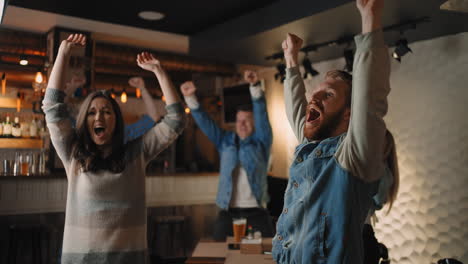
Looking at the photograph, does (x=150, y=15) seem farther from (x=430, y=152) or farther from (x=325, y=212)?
(x=325, y=212)

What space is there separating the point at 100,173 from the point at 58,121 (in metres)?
0.33

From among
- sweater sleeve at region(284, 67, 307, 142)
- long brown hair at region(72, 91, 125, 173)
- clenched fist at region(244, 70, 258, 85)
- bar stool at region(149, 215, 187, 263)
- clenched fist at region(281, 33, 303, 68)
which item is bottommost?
bar stool at region(149, 215, 187, 263)

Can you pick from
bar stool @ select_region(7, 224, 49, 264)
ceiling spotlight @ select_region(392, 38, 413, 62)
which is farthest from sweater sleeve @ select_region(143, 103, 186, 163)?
bar stool @ select_region(7, 224, 49, 264)

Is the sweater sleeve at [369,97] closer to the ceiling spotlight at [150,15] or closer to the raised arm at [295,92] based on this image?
the raised arm at [295,92]

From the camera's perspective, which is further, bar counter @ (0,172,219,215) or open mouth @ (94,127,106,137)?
bar counter @ (0,172,219,215)

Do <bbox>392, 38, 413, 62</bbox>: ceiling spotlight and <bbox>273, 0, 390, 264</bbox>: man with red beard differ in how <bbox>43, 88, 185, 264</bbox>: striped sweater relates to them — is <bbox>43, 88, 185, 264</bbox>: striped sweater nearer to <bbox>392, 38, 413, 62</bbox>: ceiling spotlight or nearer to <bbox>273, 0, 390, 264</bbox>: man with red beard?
<bbox>273, 0, 390, 264</bbox>: man with red beard

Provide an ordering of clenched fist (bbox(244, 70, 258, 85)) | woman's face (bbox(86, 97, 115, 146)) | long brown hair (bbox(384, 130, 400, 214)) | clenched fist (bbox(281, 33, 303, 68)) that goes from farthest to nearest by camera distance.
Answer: clenched fist (bbox(244, 70, 258, 85)) < long brown hair (bbox(384, 130, 400, 214)) < woman's face (bbox(86, 97, 115, 146)) < clenched fist (bbox(281, 33, 303, 68))

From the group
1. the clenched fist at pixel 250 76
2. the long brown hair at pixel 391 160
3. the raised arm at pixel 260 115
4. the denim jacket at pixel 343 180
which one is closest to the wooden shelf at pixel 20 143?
the raised arm at pixel 260 115

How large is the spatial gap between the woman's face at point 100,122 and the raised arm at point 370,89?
4.63ft

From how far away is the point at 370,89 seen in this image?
105cm

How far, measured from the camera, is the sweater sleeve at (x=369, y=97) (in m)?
1.06

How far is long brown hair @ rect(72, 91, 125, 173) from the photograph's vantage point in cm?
198

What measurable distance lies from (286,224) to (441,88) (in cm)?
303

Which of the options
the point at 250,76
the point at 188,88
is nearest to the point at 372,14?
the point at 250,76
